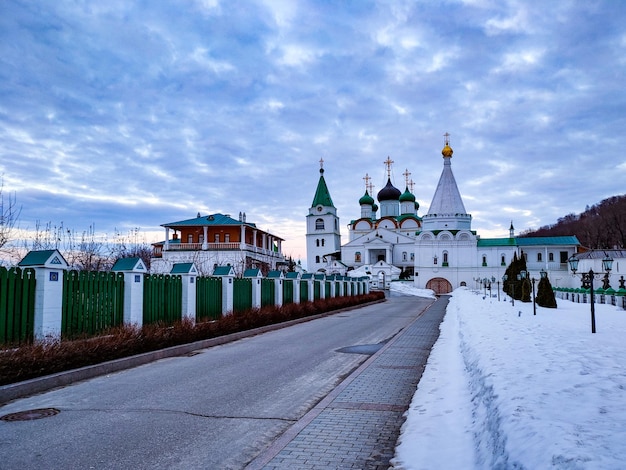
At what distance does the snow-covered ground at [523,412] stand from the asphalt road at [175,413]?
158 centimetres

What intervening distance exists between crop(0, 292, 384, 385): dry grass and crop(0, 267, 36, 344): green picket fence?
408mm

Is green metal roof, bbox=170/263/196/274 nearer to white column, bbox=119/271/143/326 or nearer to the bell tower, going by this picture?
white column, bbox=119/271/143/326

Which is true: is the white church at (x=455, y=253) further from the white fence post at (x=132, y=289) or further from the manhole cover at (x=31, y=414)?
the manhole cover at (x=31, y=414)

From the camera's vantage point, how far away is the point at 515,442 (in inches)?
144

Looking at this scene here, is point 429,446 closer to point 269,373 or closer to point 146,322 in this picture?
point 269,373

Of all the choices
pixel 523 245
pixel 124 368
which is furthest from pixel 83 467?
pixel 523 245

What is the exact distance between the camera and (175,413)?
6.28 m

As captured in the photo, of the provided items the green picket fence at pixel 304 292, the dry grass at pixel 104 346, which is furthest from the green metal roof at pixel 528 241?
the dry grass at pixel 104 346

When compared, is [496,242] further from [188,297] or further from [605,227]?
[188,297]

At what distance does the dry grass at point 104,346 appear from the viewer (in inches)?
299

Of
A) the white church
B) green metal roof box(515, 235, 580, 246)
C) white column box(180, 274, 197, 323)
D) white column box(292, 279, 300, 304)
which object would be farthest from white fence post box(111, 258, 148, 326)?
green metal roof box(515, 235, 580, 246)

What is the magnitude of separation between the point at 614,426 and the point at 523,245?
6865 cm

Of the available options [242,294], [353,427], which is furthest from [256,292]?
[353,427]

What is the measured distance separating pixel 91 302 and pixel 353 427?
696 cm
